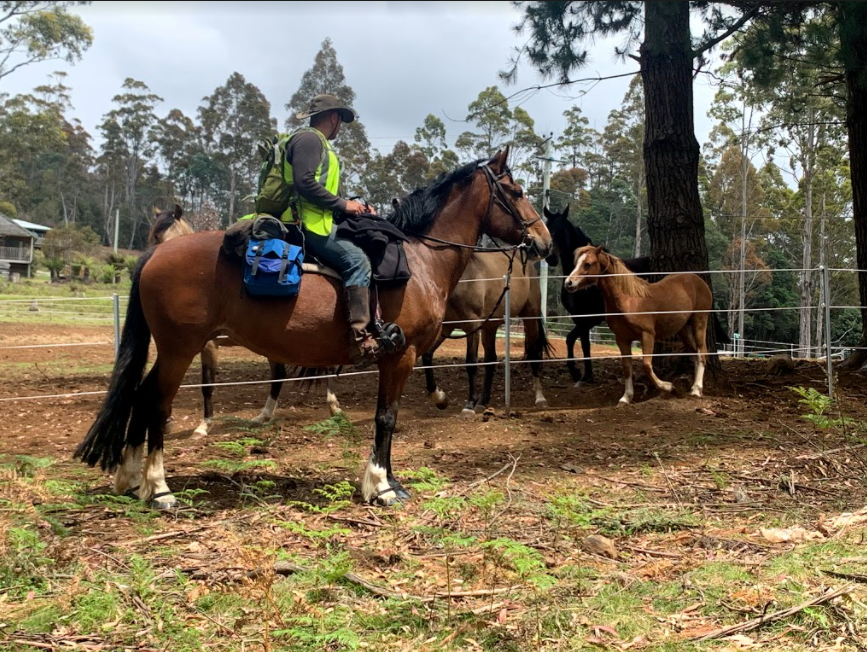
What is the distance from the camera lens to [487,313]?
8.63 meters

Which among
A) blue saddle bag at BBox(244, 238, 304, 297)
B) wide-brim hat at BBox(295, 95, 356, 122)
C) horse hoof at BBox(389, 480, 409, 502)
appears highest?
wide-brim hat at BBox(295, 95, 356, 122)

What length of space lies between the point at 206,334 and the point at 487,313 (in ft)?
15.7

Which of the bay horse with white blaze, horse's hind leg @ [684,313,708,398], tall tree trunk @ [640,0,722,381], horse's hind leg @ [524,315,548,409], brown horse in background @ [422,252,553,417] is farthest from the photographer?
horse's hind leg @ [524,315,548,409]

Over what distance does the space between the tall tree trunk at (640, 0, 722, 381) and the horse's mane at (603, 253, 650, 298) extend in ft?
2.21

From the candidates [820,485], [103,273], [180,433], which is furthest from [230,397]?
[103,273]

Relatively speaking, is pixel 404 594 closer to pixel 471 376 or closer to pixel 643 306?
pixel 471 376

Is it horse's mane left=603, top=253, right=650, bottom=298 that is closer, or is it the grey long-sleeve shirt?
the grey long-sleeve shirt

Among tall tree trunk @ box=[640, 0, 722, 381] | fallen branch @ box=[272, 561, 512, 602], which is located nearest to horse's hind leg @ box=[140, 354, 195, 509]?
fallen branch @ box=[272, 561, 512, 602]

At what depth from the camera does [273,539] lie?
12.0 feet

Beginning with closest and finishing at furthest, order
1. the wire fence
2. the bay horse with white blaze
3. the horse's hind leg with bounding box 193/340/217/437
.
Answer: the horse's hind leg with bounding box 193/340/217/437 < the wire fence < the bay horse with white blaze

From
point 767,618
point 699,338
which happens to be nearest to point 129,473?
point 767,618

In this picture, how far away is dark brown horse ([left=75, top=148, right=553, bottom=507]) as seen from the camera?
4.39 m

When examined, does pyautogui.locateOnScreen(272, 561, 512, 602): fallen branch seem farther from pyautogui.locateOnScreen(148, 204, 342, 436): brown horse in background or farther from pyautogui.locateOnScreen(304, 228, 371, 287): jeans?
pyautogui.locateOnScreen(148, 204, 342, 436): brown horse in background

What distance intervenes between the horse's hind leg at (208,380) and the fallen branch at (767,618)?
5.45 metres
